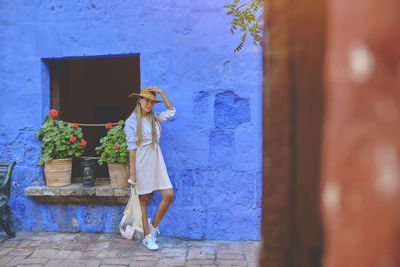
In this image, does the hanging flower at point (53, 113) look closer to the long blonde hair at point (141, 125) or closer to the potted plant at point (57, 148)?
the potted plant at point (57, 148)

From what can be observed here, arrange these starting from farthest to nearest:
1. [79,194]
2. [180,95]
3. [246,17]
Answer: [79,194] → [180,95] → [246,17]

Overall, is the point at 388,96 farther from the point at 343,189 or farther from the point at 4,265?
the point at 4,265

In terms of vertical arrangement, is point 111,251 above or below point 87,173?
below

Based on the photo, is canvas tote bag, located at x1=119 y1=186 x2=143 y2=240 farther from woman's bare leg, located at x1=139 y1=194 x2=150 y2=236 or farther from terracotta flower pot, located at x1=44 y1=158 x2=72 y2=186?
terracotta flower pot, located at x1=44 y1=158 x2=72 y2=186

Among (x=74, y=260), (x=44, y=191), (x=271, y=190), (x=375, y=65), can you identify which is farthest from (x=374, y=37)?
(x=44, y=191)

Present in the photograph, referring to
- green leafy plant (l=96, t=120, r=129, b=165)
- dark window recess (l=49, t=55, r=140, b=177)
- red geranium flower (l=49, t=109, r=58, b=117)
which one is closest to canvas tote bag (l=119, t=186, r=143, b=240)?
green leafy plant (l=96, t=120, r=129, b=165)

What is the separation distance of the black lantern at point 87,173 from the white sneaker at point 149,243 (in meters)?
1.22

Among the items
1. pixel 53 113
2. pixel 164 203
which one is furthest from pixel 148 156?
pixel 53 113

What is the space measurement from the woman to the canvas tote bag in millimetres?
78

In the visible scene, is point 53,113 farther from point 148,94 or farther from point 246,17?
point 246,17

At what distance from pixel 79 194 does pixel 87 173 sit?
1.05 ft

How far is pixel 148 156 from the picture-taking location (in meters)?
4.54

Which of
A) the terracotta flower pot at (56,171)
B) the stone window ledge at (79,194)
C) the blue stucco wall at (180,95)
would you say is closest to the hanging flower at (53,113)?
the blue stucco wall at (180,95)

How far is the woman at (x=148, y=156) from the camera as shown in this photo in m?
4.49
